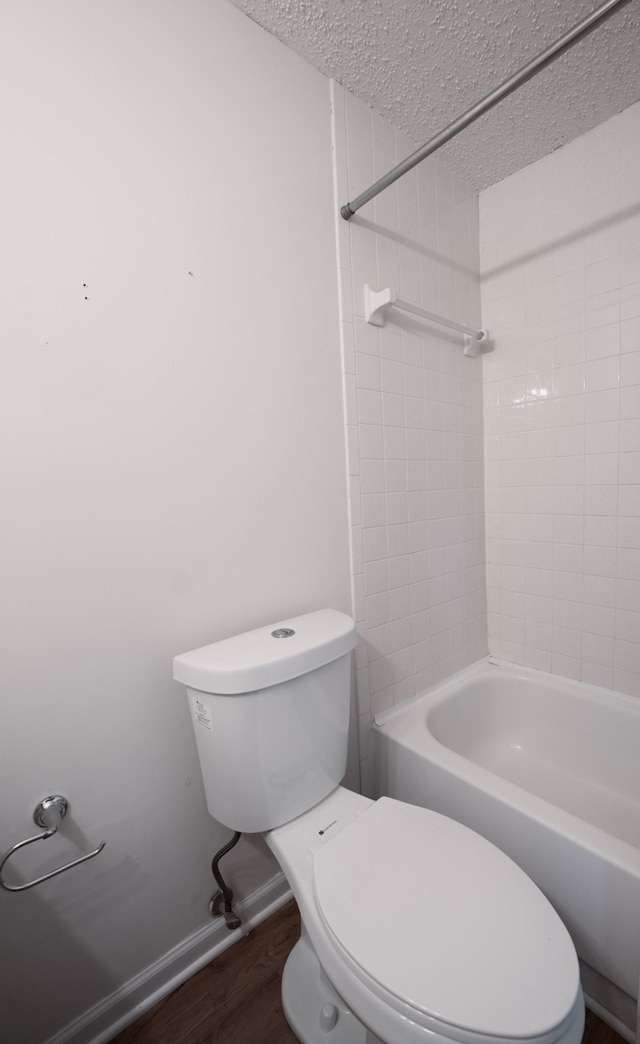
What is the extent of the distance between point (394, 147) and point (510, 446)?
108cm

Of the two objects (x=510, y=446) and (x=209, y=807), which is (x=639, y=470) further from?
(x=209, y=807)

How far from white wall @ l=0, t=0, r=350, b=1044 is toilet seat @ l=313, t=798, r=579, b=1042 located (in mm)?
459

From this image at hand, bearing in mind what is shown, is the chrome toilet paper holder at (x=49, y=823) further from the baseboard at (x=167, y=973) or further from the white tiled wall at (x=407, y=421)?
the white tiled wall at (x=407, y=421)

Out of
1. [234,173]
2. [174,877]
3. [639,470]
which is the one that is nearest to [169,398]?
[234,173]

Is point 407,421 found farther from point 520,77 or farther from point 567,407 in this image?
point 520,77

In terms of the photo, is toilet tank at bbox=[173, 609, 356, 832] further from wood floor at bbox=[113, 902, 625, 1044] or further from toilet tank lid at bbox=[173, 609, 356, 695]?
wood floor at bbox=[113, 902, 625, 1044]

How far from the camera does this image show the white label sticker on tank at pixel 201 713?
0.85 meters

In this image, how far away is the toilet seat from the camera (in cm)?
56

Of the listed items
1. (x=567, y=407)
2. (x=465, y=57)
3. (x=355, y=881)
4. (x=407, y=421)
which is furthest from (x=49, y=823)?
(x=465, y=57)

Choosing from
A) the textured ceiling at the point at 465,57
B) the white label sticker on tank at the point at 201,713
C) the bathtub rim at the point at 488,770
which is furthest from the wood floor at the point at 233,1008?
the textured ceiling at the point at 465,57

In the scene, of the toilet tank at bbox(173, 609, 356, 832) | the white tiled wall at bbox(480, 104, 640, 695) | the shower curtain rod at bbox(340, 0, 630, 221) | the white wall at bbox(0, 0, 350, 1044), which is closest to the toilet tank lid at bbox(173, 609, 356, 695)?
the toilet tank at bbox(173, 609, 356, 832)

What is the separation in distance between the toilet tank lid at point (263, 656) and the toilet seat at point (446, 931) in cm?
36

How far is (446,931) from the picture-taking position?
65cm

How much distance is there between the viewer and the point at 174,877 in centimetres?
97
